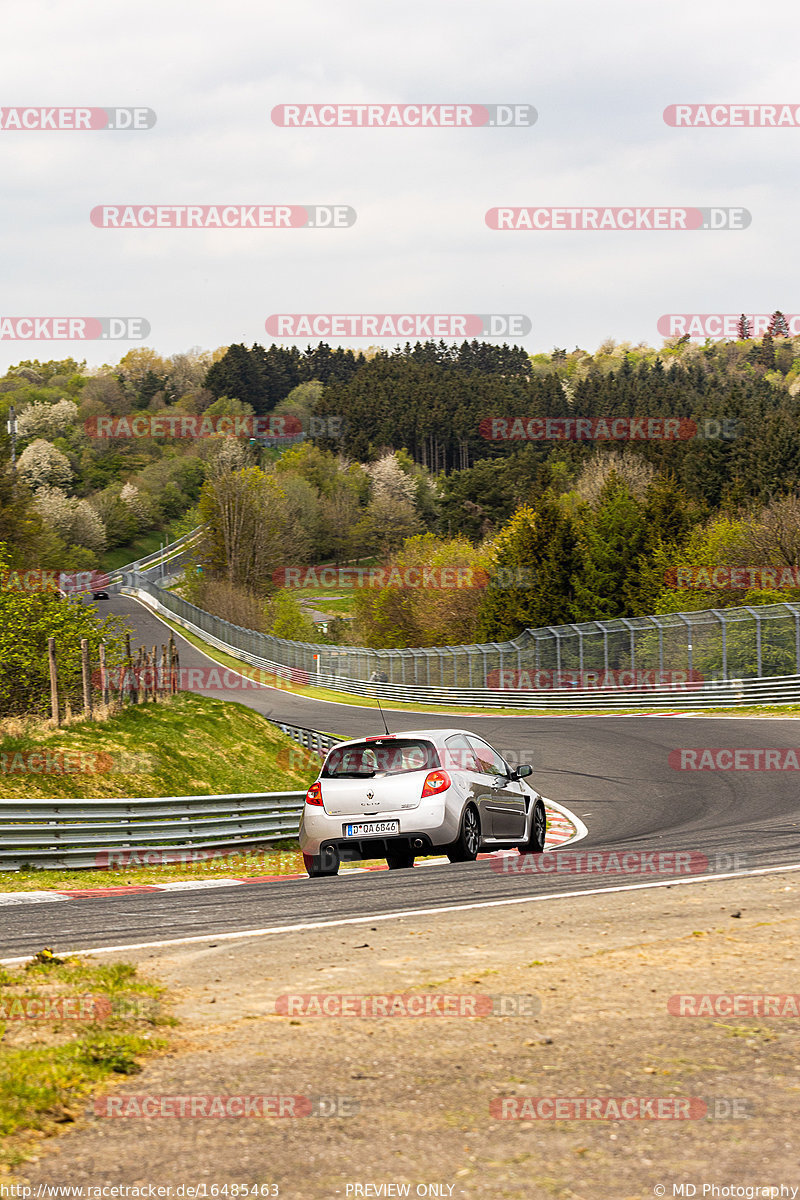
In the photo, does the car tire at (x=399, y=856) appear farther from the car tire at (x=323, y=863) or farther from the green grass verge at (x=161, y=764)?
the green grass verge at (x=161, y=764)

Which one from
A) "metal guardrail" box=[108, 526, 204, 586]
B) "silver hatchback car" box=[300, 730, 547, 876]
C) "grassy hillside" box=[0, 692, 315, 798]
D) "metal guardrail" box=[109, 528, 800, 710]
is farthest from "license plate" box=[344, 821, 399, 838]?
"metal guardrail" box=[108, 526, 204, 586]

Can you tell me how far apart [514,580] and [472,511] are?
1602 inches

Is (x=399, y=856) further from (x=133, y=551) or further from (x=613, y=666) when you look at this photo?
(x=133, y=551)

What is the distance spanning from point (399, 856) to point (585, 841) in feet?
13.2

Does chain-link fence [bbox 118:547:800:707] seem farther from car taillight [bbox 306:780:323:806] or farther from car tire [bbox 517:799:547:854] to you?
car taillight [bbox 306:780:323:806]

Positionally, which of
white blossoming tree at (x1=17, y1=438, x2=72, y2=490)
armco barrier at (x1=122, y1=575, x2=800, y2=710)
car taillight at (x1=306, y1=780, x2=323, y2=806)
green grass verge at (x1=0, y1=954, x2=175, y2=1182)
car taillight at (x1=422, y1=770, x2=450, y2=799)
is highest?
white blossoming tree at (x1=17, y1=438, x2=72, y2=490)

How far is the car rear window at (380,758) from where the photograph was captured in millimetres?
11758

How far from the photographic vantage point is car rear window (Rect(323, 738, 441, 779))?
11.8 metres

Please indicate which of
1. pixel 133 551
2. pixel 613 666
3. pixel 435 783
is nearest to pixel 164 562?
pixel 133 551

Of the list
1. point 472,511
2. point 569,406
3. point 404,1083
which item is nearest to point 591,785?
point 404,1083

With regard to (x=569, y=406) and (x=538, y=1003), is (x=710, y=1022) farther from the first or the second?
(x=569, y=406)

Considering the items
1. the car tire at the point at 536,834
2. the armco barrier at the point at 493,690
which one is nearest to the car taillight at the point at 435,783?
the car tire at the point at 536,834

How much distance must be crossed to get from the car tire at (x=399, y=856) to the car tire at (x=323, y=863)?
21.5 inches

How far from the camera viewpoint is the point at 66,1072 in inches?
174
